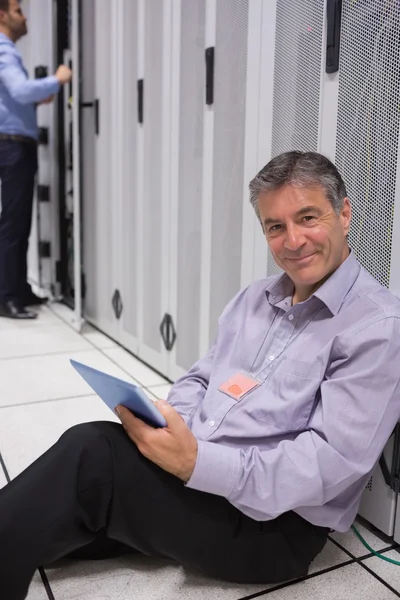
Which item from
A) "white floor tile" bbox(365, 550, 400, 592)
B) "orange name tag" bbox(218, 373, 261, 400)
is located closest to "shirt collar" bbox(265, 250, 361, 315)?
"orange name tag" bbox(218, 373, 261, 400)

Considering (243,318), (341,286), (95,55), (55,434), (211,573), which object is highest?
(95,55)

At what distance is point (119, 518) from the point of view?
1312 millimetres

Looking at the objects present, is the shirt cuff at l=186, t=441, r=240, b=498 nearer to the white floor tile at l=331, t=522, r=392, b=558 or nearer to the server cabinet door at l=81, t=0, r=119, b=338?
the white floor tile at l=331, t=522, r=392, b=558

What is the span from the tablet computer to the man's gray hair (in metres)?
0.56

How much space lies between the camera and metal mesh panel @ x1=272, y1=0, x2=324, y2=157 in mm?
1851

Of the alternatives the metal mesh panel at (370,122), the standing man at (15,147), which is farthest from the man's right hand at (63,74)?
the metal mesh panel at (370,122)

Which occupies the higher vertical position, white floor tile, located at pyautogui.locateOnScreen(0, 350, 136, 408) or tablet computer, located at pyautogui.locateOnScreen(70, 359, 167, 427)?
tablet computer, located at pyautogui.locateOnScreen(70, 359, 167, 427)

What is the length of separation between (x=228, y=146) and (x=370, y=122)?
83 cm

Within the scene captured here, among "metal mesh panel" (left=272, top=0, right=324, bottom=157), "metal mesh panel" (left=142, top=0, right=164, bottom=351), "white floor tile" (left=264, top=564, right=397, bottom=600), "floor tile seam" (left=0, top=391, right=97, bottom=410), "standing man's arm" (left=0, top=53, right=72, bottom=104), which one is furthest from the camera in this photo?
"standing man's arm" (left=0, top=53, right=72, bottom=104)

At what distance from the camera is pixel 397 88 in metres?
1.55

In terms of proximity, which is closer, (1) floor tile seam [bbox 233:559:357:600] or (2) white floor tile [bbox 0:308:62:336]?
(1) floor tile seam [bbox 233:559:357:600]

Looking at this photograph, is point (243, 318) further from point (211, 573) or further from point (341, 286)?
point (211, 573)

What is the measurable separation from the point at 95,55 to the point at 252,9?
1.86 metres

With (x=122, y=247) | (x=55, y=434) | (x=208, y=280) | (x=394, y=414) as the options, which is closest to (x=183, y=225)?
(x=208, y=280)
